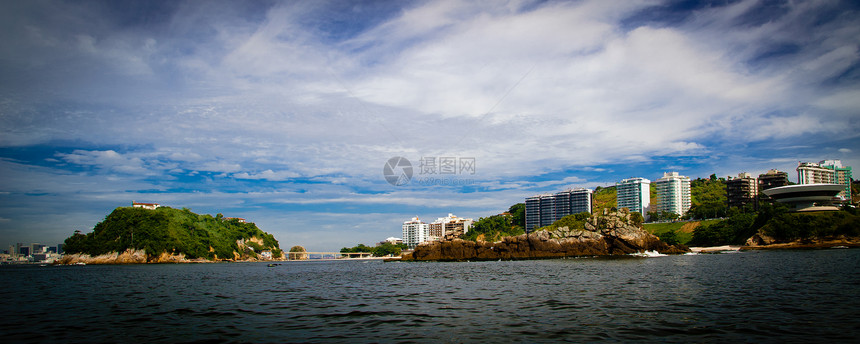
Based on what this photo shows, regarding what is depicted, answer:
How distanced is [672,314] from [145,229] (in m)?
162

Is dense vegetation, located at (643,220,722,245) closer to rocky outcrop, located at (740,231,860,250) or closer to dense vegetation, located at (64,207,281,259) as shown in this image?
rocky outcrop, located at (740,231,860,250)

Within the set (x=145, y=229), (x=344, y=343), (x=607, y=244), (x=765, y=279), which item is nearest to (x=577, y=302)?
(x=344, y=343)

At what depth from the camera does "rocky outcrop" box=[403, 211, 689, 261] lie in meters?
106

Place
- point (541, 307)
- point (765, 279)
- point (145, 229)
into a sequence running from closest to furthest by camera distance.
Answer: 1. point (541, 307)
2. point (765, 279)
3. point (145, 229)

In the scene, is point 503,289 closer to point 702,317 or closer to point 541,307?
point 541,307

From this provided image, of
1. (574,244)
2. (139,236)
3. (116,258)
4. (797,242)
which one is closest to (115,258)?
(116,258)

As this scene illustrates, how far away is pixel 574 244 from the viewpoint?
11112 centimetres

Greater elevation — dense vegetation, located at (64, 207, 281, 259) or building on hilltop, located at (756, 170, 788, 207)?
building on hilltop, located at (756, 170, 788, 207)

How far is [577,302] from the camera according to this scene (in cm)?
2294

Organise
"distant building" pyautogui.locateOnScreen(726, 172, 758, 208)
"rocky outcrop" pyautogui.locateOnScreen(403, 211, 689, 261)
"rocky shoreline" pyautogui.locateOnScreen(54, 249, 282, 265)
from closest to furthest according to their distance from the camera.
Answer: "rocky outcrop" pyautogui.locateOnScreen(403, 211, 689, 261) → "rocky shoreline" pyautogui.locateOnScreen(54, 249, 282, 265) → "distant building" pyautogui.locateOnScreen(726, 172, 758, 208)

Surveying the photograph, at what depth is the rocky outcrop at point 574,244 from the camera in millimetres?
105625

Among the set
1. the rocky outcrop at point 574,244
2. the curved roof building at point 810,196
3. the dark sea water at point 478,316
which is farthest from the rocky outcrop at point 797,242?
the dark sea water at point 478,316

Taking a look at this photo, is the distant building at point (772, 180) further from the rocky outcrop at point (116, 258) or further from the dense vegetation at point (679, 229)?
the rocky outcrop at point (116, 258)

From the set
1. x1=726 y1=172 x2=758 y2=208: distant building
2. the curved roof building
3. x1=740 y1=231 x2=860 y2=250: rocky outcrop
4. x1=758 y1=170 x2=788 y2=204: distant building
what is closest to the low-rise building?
x1=758 y1=170 x2=788 y2=204: distant building
